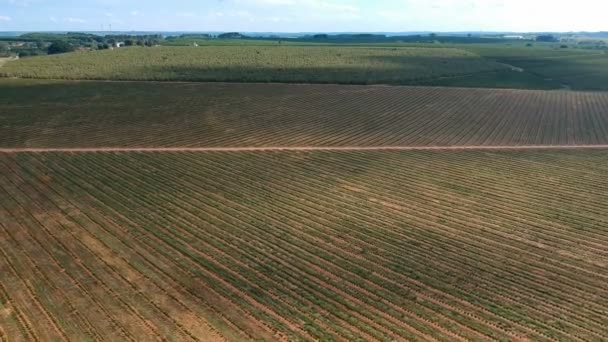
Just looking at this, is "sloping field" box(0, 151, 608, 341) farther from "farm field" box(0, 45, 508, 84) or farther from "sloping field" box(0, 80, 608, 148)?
"farm field" box(0, 45, 508, 84)

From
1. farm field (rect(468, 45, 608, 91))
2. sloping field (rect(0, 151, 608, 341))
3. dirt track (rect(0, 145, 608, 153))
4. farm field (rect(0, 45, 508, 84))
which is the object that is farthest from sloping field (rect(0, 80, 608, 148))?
farm field (rect(468, 45, 608, 91))

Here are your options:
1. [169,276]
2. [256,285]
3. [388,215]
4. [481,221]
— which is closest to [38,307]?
[169,276]

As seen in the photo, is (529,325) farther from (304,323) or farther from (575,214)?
(575,214)

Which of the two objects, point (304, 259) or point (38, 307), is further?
point (304, 259)

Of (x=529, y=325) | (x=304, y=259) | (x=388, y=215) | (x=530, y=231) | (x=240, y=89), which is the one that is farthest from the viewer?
(x=240, y=89)

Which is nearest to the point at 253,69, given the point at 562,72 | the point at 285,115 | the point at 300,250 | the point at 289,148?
the point at 285,115

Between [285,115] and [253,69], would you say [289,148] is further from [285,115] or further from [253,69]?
[253,69]

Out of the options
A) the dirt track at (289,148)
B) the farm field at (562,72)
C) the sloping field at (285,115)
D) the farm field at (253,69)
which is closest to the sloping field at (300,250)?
the dirt track at (289,148)
